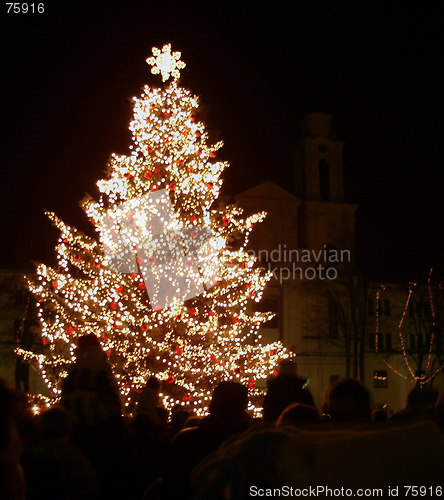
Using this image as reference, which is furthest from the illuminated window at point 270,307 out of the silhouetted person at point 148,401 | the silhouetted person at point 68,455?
the silhouetted person at point 68,455

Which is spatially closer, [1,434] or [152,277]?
[1,434]

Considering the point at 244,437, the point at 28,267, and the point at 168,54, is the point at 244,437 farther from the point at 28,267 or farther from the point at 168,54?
the point at 28,267

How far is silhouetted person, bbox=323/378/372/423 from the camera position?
3.85m

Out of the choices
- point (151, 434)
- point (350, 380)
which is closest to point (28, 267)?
point (151, 434)

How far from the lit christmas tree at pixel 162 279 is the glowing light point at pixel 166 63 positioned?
0.45 m

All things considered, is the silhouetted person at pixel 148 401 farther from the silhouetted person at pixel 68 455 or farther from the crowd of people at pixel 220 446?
the silhouetted person at pixel 68 455

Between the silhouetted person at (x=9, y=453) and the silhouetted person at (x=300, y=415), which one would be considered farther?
the silhouetted person at (x=300, y=415)

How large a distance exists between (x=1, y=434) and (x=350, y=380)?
2.65 metres

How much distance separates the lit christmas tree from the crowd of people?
6.01 m

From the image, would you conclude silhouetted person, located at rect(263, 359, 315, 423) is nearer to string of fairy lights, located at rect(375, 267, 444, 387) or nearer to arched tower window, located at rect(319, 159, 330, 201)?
string of fairy lights, located at rect(375, 267, 444, 387)

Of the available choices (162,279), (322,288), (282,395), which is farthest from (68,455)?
(322,288)

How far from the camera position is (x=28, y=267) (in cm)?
3822

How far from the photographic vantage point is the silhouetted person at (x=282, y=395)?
14.9ft

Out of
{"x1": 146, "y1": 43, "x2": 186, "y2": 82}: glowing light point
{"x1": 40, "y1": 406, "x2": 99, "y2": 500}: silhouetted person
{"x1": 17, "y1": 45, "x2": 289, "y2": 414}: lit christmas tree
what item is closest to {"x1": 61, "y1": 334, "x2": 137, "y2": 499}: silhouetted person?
{"x1": 40, "y1": 406, "x2": 99, "y2": 500}: silhouetted person
